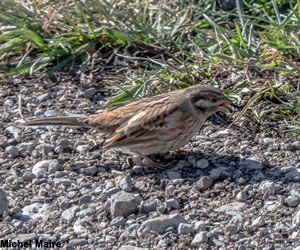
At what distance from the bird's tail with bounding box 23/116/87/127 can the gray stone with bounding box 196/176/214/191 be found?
1.31 m

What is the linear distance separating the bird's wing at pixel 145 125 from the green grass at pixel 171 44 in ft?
2.18

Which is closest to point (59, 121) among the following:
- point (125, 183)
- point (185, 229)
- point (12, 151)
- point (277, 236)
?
point (12, 151)

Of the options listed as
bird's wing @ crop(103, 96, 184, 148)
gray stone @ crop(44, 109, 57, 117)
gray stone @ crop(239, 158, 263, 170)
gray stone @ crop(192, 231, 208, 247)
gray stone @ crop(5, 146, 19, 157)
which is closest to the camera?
gray stone @ crop(192, 231, 208, 247)

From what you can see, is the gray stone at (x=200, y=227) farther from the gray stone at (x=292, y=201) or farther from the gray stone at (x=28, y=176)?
the gray stone at (x=28, y=176)

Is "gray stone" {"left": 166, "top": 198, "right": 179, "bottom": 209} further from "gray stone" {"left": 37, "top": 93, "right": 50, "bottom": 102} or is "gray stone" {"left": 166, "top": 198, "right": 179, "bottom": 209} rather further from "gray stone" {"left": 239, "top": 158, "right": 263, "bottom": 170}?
"gray stone" {"left": 37, "top": 93, "right": 50, "bottom": 102}

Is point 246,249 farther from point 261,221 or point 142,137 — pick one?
point 142,137

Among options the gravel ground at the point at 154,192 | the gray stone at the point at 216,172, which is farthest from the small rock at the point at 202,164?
the gray stone at the point at 216,172

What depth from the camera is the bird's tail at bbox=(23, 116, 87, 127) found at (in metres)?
6.32

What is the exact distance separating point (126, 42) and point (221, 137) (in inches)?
72.3

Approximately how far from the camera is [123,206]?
5219 mm

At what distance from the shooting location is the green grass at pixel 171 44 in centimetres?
663

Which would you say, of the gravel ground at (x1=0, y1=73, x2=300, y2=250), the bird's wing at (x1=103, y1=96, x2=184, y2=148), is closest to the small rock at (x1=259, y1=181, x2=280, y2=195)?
the gravel ground at (x1=0, y1=73, x2=300, y2=250)

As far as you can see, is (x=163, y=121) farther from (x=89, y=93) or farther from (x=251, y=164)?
(x=89, y=93)

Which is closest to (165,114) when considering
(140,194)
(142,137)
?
(142,137)
